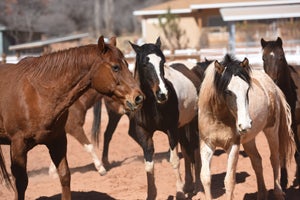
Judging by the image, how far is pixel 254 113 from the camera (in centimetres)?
638

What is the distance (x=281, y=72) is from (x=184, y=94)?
141 centimetres

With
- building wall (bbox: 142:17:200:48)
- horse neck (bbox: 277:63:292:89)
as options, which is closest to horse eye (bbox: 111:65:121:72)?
horse neck (bbox: 277:63:292:89)

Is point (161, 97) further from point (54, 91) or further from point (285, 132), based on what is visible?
point (285, 132)

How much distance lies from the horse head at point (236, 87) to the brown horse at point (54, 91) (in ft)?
3.33

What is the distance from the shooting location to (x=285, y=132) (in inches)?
293

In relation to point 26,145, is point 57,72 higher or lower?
higher

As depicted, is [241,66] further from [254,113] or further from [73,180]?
[73,180]

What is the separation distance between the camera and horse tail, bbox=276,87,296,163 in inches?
289

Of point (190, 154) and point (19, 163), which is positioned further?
point (190, 154)

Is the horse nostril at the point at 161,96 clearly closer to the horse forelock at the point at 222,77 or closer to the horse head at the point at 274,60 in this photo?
the horse forelock at the point at 222,77

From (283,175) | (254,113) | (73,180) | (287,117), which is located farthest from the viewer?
(73,180)

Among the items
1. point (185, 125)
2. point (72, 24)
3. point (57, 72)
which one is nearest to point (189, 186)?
point (185, 125)

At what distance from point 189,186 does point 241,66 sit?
103 inches

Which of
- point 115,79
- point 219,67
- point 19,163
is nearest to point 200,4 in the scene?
point 219,67
